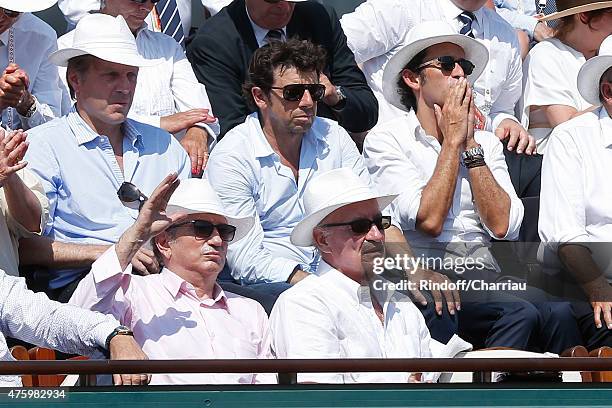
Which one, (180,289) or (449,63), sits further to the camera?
(449,63)

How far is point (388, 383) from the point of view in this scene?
11.8ft

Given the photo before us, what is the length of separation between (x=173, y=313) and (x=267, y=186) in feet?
3.10

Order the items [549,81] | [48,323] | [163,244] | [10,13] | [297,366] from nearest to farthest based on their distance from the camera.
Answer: [297,366], [48,323], [163,244], [10,13], [549,81]

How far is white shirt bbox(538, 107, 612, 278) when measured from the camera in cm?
448

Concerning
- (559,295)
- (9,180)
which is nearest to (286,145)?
(9,180)

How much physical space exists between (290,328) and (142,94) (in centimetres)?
185

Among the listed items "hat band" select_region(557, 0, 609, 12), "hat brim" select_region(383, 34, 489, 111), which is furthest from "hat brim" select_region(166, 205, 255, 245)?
"hat band" select_region(557, 0, 609, 12)

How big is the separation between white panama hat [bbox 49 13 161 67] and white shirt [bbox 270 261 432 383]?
1127 millimetres

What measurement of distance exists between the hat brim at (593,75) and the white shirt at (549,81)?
61 centimetres

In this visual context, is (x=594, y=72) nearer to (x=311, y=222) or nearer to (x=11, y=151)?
(x=311, y=222)

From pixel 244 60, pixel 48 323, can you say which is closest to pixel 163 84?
pixel 244 60

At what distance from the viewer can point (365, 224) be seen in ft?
13.0

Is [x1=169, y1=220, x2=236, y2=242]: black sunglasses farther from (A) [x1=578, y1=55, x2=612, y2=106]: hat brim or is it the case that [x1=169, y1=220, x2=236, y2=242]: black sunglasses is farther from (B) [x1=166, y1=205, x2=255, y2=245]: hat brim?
(A) [x1=578, y1=55, x2=612, y2=106]: hat brim

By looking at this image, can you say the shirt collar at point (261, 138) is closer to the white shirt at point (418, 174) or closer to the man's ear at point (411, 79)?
the white shirt at point (418, 174)
